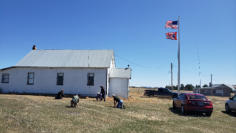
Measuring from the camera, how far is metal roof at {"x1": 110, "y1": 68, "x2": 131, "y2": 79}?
71.5 ft

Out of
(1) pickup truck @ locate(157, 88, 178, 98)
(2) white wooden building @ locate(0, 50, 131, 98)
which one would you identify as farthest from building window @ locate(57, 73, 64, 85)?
(1) pickup truck @ locate(157, 88, 178, 98)

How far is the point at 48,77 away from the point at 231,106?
61.3ft

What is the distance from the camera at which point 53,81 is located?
2141 cm

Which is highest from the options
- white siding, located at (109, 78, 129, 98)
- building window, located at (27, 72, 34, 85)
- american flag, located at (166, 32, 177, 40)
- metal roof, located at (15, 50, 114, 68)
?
american flag, located at (166, 32, 177, 40)

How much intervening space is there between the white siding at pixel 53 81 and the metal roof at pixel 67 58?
2.12ft

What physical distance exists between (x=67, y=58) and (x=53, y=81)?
3.54m

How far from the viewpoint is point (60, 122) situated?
Result: 8117mm

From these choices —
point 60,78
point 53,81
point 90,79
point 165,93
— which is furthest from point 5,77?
point 165,93

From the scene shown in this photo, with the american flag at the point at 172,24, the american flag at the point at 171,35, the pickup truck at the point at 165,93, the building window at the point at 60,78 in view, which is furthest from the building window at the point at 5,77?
the pickup truck at the point at 165,93

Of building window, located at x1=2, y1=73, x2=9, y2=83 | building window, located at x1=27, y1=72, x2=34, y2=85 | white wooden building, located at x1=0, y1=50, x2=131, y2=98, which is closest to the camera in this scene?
white wooden building, located at x1=0, y1=50, x2=131, y2=98

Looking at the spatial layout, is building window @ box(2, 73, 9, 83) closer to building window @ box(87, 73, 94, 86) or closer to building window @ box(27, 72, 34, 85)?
building window @ box(27, 72, 34, 85)

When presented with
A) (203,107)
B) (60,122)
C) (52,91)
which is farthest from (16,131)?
(52,91)

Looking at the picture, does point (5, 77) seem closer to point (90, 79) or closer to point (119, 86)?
point (90, 79)

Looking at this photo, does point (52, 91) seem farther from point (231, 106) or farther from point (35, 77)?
point (231, 106)
